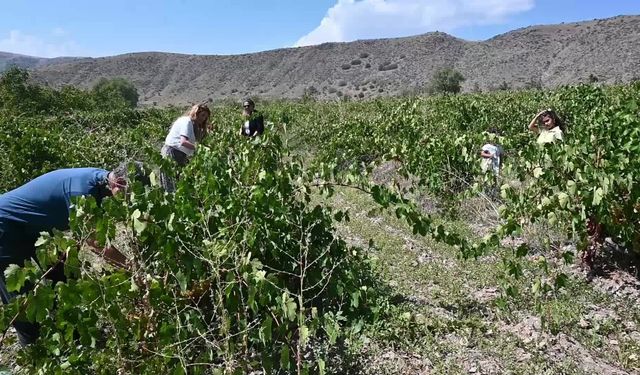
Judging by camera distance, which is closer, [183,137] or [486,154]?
[183,137]

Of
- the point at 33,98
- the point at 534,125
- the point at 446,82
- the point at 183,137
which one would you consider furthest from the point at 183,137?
the point at 446,82

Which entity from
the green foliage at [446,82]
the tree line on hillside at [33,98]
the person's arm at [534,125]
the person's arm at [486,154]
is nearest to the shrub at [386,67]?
the green foliage at [446,82]

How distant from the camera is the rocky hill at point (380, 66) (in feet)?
163

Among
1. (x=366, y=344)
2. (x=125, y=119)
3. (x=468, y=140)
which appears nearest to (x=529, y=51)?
(x=125, y=119)

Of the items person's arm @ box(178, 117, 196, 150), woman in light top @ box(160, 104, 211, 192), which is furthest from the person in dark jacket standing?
person's arm @ box(178, 117, 196, 150)

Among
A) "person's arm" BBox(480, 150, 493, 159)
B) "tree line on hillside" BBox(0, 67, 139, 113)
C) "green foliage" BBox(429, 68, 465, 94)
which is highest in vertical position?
"green foliage" BBox(429, 68, 465, 94)

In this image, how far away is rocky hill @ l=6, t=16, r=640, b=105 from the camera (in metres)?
49.6

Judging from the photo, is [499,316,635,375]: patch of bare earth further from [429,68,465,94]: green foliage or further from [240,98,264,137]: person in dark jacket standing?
[429,68,465,94]: green foliage

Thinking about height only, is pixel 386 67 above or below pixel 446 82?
above

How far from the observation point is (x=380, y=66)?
66.2m

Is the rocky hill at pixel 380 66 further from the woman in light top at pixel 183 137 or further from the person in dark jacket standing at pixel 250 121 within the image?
the woman in light top at pixel 183 137

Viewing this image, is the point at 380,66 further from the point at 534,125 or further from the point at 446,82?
the point at 534,125

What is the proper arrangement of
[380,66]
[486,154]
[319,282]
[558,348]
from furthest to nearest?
1. [380,66]
2. [486,154]
3. [558,348]
4. [319,282]

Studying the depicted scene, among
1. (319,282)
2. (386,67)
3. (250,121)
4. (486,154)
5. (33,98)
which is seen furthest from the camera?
(386,67)
